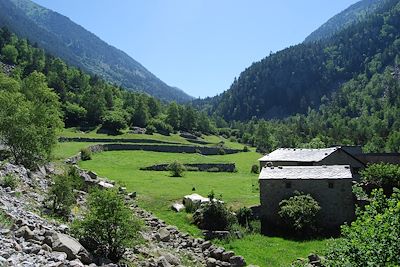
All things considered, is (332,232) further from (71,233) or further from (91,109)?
(91,109)

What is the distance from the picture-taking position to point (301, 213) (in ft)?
120

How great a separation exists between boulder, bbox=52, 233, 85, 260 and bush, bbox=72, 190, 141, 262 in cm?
196

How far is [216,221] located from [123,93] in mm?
123130

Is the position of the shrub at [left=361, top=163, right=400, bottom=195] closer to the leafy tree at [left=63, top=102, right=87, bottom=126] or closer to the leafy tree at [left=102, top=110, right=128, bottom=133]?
the leafy tree at [left=102, top=110, right=128, bottom=133]

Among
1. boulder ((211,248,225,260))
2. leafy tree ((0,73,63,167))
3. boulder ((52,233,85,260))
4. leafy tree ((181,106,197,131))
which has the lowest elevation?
boulder ((211,248,225,260))

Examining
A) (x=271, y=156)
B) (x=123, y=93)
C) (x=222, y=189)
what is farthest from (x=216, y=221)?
(x=123, y=93)

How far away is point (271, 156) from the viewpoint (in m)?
61.2

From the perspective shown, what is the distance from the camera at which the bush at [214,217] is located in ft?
114

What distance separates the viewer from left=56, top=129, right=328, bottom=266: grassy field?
103 ft

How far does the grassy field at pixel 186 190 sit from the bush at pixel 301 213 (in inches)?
81.5

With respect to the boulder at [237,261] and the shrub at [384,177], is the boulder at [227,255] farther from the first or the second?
the shrub at [384,177]

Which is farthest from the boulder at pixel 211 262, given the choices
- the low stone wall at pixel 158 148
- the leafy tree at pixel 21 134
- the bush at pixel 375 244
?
the low stone wall at pixel 158 148

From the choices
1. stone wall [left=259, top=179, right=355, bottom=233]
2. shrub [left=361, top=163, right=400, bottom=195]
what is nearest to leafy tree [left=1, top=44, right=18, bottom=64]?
stone wall [left=259, top=179, right=355, bottom=233]

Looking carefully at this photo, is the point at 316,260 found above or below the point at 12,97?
below
